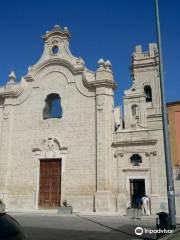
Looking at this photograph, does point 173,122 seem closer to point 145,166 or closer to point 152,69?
point 145,166

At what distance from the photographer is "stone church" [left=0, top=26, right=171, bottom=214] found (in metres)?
24.1

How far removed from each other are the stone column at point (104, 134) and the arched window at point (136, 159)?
177 cm

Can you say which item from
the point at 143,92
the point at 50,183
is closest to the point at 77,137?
the point at 50,183

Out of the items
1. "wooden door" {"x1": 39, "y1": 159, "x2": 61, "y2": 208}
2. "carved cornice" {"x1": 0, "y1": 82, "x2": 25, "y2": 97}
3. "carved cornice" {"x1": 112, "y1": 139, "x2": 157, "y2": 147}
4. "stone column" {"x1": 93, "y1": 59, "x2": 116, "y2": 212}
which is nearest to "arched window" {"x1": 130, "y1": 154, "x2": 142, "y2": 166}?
"carved cornice" {"x1": 112, "y1": 139, "x2": 157, "y2": 147}

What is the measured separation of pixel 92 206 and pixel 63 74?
12.5 m

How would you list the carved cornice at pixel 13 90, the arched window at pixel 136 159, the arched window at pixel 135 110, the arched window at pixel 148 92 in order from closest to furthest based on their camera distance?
the arched window at pixel 136 159
the arched window at pixel 135 110
the carved cornice at pixel 13 90
the arched window at pixel 148 92

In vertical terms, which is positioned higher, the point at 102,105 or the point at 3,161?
the point at 102,105

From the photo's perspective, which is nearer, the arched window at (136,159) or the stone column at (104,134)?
the stone column at (104,134)

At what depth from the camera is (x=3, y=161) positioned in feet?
92.3

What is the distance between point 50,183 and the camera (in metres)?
26.4

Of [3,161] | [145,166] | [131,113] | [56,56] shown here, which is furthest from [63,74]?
[145,166]

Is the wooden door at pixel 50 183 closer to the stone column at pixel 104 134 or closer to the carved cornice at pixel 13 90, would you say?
the stone column at pixel 104 134

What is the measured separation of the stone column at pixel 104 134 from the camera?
77.3 feet

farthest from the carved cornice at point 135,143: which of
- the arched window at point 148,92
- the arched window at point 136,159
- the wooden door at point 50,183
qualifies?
the arched window at point 148,92
